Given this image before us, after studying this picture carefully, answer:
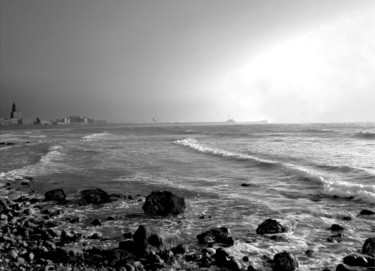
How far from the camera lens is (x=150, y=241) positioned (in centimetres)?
A: 742

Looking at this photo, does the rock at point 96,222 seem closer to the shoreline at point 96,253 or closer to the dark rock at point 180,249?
the shoreline at point 96,253

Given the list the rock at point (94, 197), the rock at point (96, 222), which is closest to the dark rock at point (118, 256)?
the rock at point (96, 222)

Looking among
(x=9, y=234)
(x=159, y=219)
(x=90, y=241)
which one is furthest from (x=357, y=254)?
(x=9, y=234)

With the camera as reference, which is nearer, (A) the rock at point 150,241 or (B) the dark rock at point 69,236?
(A) the rock at point 150,241

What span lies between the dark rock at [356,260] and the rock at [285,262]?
1258mm

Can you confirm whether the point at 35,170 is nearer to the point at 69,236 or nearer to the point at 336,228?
the point at 69,236

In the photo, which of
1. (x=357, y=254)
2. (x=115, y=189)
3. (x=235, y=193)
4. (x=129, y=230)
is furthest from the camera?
(x=115, y=189)

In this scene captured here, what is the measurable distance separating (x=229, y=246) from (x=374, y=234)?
14.8ft

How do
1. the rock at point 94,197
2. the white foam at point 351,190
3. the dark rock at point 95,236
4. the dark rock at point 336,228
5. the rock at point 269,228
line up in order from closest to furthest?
the dark rock at point 95,236, the rock at point 269,228, the dark rock at point 336,228, the rock at point 94,197, the white foam at point 351,190

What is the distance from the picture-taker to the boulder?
11.1 m

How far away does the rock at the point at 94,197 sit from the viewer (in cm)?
1279

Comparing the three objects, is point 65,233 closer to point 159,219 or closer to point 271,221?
point 159,219

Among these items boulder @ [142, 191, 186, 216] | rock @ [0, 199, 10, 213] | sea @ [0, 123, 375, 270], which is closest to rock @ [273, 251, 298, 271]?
sea @ [0, 123, 375, 270]

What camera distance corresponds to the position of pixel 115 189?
51.6 ft
